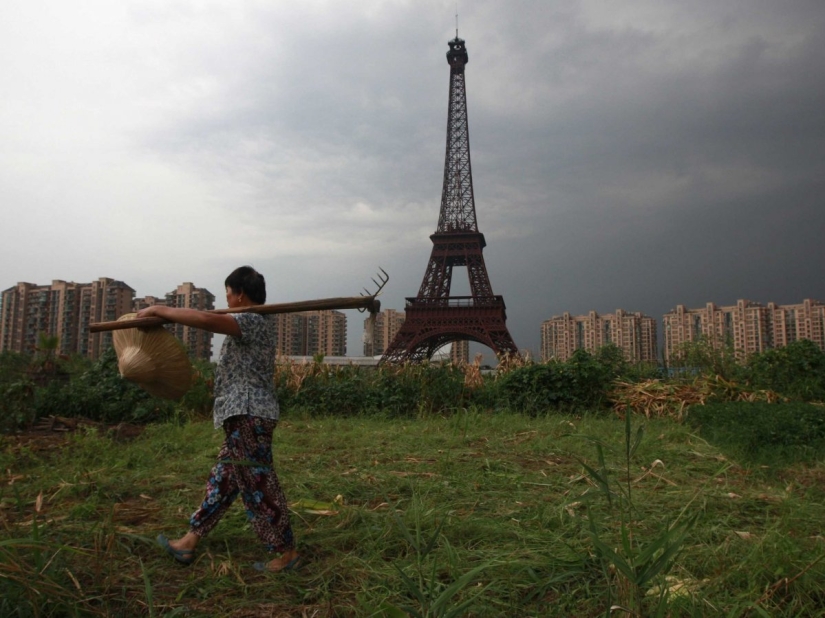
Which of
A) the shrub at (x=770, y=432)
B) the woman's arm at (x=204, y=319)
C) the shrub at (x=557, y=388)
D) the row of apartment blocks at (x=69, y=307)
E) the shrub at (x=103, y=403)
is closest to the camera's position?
the woman's arm at (x=204, y=319)

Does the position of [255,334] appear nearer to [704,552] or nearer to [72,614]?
[72,614]

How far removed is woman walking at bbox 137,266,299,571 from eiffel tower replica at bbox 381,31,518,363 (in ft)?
50.6

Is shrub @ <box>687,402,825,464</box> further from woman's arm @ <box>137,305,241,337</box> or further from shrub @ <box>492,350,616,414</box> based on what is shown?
woman's arm @ <box>137,305,241,337</box>

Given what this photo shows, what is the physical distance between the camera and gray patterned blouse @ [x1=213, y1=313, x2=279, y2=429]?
2.27 metres

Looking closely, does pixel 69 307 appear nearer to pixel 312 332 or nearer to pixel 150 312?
pixel 312 332

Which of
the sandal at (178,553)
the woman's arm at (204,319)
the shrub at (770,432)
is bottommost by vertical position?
the sandal at (178,553)

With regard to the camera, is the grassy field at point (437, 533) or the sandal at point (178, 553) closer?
the grassy field at point (437, 533)

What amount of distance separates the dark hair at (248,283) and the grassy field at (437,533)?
105cm

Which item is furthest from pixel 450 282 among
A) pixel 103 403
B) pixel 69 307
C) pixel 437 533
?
pixel 437 533

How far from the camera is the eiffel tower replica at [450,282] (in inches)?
904

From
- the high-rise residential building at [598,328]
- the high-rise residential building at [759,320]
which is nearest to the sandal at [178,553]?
the high-rise residential building at [759,320]

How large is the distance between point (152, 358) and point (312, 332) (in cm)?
3769

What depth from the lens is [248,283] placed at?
2.43 m

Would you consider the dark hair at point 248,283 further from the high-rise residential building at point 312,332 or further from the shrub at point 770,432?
the high-rise residential building at point 312,332
